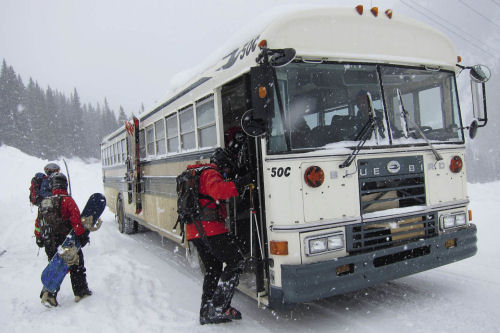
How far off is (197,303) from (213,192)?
5.82ft

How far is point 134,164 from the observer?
26.1ft

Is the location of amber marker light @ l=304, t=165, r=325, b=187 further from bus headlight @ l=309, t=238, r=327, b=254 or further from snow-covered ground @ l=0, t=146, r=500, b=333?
snow-covered ground @ l=0, t=146, r=500, b=333

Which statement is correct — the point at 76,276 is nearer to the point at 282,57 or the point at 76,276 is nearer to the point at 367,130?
the point at 282,57

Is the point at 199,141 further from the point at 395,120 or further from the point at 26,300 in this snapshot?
the point at 26,300

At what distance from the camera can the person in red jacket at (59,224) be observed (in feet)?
15.3

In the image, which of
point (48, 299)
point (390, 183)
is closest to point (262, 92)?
point (390, 183)

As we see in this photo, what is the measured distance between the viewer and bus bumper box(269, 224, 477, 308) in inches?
130

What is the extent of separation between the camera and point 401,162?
12.5ft

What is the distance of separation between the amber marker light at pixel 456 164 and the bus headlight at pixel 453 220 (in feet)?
1.61

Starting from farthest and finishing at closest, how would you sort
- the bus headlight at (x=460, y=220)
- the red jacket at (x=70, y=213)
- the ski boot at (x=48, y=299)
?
the red jacket at (x=70, y=213) < the ski boot at (x=48, y=299) < the bus headlight at (x=460, y=220)

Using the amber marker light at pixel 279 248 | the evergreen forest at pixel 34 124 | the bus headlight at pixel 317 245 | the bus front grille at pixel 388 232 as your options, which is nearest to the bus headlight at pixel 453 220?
the bus front grille at pixel 388 232

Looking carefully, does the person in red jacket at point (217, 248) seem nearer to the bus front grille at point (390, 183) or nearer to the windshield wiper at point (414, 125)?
the bus front grille at point (390, 183)

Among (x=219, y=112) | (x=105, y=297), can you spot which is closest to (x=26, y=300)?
(x=105, y=297)

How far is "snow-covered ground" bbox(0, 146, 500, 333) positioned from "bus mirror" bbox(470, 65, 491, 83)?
2.38 metres
